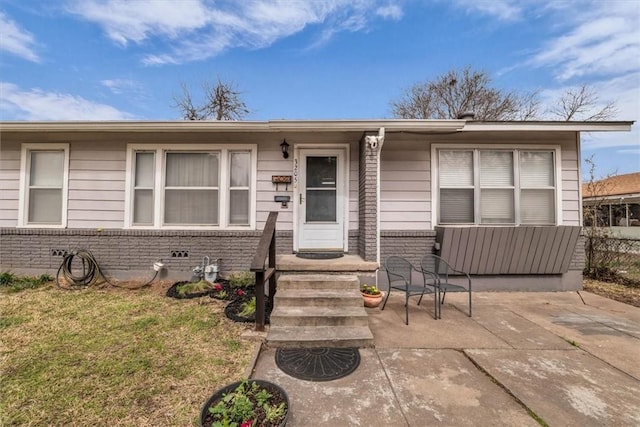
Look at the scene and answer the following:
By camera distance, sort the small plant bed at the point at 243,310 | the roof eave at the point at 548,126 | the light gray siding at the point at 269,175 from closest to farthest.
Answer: the small plant bed at the point at 243,310
the roof eave at the point at 548,126
the light gray siding at the point at 269,175

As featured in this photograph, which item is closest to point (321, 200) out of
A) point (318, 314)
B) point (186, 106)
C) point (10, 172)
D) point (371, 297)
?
point (371, 297)

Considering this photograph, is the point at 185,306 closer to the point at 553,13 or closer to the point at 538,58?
the point at 553,13

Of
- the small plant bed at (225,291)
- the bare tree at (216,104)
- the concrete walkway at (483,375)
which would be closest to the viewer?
the concrete walkway at (483,375)

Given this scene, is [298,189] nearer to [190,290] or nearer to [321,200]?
[321,200]

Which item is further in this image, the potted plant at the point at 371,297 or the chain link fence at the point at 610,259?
the chain link fence at the point at 610,259

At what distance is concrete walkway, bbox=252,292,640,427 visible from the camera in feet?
5.79

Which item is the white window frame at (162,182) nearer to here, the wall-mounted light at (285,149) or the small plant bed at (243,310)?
the wall-mounted light at (285,149)

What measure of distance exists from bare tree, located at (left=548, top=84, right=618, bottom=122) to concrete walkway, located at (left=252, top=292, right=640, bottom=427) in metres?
10.4

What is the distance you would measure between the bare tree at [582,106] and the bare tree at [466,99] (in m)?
1.80

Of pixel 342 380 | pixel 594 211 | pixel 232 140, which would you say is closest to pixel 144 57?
pixel 232 140

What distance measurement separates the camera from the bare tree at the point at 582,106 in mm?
10078

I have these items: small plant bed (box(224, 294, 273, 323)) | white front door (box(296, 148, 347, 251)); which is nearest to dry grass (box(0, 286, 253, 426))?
small plant bed (box(224, 294, 273, 323))

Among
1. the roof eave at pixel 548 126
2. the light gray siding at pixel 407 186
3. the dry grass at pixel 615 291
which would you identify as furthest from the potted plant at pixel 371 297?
the dry grass at pixel 615 291

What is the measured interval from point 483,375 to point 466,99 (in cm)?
1451
